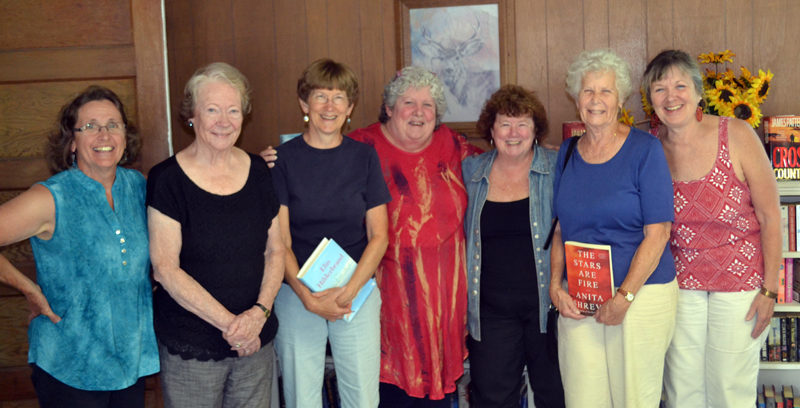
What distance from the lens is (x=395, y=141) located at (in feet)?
8.40

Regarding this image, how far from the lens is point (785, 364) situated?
288 cm

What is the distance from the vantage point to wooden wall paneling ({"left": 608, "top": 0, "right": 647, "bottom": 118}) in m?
3.16

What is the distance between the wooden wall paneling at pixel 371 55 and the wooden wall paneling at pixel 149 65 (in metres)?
1.05

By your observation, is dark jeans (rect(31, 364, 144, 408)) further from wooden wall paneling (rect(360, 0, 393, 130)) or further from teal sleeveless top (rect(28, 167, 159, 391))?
wooden wall paneling (rect(360, 0, 393, 130))

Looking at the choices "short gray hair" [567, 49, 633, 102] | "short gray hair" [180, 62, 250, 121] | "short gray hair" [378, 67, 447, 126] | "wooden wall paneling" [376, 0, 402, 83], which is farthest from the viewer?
"wooden wall paneling" [376, 0, 402, 83]

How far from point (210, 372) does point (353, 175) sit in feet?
2.75

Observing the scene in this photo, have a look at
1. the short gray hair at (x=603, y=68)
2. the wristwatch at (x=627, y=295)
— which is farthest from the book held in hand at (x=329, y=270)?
the short gray hair at (x=603, y=68)

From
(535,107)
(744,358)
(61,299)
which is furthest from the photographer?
(535,107)

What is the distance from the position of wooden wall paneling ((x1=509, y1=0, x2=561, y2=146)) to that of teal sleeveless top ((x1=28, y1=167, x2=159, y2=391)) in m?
2.09

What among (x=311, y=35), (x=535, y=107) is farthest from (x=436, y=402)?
(x=311, y=35)

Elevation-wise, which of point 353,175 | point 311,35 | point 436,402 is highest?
point 311,35

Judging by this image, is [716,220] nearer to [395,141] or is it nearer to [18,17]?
[395,141]

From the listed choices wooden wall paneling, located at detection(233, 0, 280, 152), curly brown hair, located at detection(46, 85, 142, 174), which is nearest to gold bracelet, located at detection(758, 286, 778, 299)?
curly brown hair, located at detection(46, 85, 142, 174)

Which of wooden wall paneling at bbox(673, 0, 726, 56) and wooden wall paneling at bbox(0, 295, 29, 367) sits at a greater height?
wooden wall paneling at bbox(673, 0, 726, 56)
